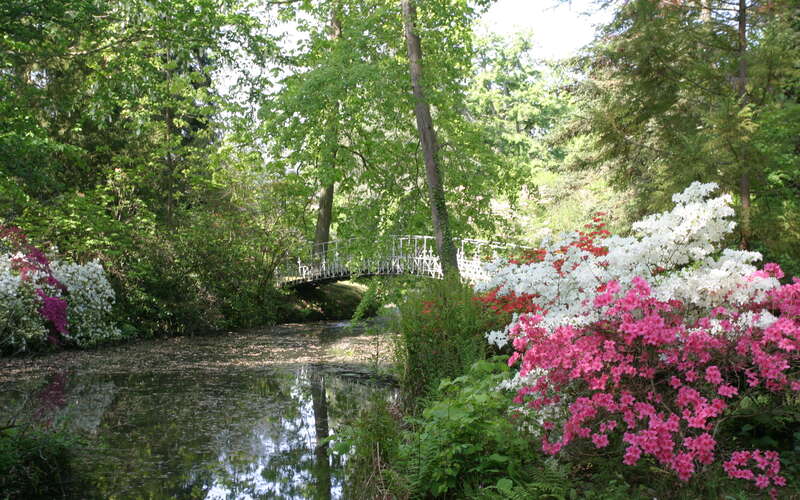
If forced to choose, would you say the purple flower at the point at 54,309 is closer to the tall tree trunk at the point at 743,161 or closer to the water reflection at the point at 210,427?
the water reflection at the point at 210,427

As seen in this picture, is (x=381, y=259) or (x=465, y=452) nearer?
(x=465, y=452)

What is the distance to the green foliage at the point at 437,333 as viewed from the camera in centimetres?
615

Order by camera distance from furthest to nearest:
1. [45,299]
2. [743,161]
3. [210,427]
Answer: [743,161], [45,299], [210,427]

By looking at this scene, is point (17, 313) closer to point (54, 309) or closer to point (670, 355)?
point (54, 309)

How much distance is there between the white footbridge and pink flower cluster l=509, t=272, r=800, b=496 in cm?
811

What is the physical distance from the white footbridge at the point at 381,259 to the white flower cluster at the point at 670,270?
704 centimetres

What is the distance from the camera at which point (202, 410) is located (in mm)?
6559

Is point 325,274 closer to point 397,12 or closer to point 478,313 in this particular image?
point 397,12

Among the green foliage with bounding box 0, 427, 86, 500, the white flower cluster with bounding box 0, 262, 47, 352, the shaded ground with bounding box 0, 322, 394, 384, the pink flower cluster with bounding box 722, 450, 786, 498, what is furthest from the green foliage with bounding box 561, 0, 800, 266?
the white flower cluster with bounding box 0, 262, 47, 352

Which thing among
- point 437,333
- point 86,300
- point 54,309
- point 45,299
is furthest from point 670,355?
point 86,300

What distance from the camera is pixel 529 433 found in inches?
143

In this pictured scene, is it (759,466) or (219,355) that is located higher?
(759,466)

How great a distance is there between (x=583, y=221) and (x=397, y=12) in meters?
6.91

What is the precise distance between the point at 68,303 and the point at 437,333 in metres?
7.08
